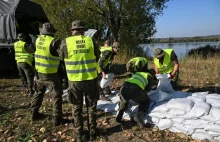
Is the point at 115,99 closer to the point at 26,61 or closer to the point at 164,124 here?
the point at 164,124

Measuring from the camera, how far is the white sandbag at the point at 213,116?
13.1 feet

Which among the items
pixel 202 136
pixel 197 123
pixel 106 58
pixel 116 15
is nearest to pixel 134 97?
pixel 197 123

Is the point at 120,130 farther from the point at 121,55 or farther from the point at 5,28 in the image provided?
the point at 121,55

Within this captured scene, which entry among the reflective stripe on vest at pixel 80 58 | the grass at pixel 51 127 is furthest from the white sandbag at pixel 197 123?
the reflective stripe on vest at pixel 80 58

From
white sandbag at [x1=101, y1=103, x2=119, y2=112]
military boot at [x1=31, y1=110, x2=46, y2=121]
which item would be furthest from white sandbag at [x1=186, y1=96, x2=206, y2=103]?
military boot at [x1=31, y1=110, x2=46, y2=121]

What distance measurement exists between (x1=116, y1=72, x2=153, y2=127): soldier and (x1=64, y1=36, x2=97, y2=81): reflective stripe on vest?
0.93 metres

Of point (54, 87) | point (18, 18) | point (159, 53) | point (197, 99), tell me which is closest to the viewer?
point (197, 99)

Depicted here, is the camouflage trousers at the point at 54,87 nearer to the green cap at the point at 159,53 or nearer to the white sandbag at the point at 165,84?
the white sandbag at the point at 165,84

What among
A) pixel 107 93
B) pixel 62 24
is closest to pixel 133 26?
pixel 62 24

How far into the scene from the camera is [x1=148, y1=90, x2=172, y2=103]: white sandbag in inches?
191

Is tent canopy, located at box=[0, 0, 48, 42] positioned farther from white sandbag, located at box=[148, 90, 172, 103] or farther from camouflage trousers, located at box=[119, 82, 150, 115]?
white sandbag, located at box=[148, 90, 172, 103]

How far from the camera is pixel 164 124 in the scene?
4473 millimetres

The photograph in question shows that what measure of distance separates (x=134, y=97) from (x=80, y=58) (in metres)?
1.38

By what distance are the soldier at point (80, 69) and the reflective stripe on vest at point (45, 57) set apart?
0.80m
